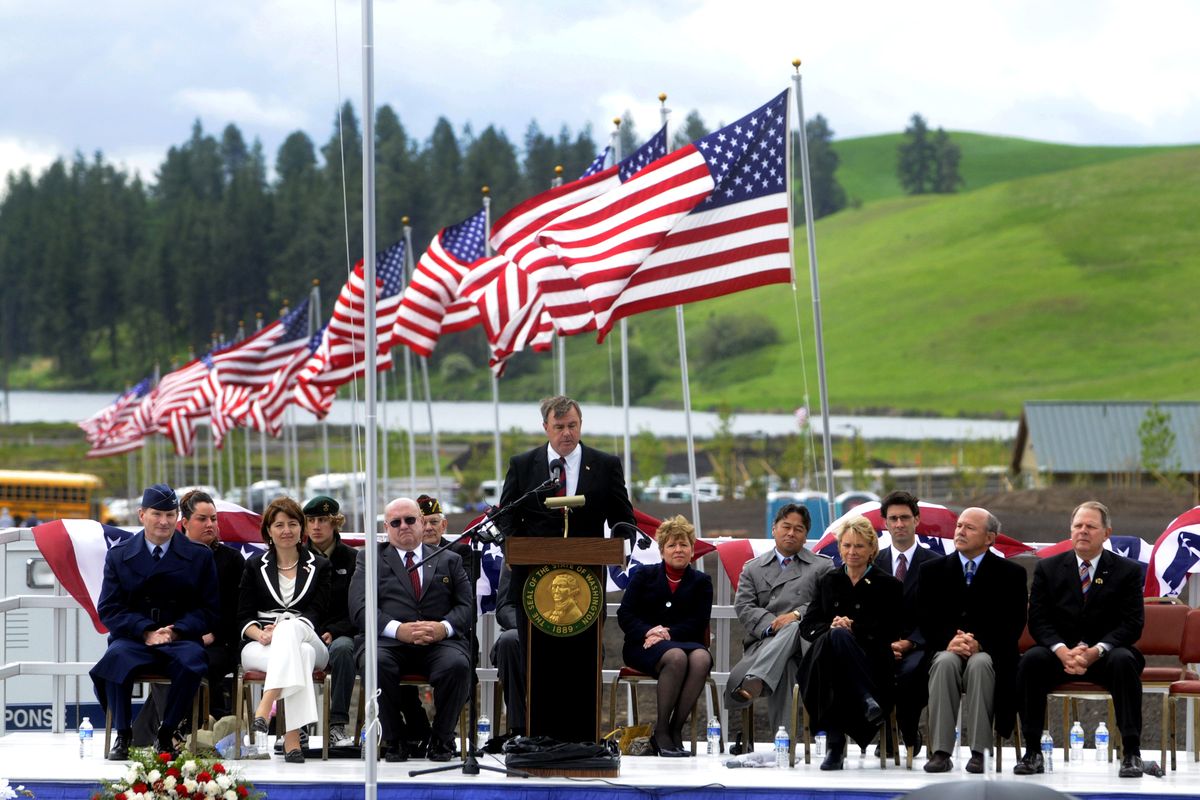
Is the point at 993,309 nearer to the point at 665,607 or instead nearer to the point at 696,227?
the point at 696,227

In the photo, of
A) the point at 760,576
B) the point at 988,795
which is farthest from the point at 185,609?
the point at 988,795

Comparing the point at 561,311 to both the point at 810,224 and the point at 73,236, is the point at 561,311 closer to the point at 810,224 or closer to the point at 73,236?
the point at 810,224

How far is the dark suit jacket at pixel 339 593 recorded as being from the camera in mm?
10305

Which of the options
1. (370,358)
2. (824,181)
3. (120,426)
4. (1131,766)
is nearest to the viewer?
(370,358)

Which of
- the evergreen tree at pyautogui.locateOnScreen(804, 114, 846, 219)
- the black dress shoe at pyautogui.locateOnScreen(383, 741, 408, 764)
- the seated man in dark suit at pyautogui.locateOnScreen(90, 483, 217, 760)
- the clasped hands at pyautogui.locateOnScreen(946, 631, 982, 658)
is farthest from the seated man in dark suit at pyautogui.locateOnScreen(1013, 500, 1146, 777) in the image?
the evergreen tree at pyautogui.locateOnScreen(804, 114, 846, 219)

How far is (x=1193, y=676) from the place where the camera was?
397 inches

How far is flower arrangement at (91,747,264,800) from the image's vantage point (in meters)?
7.78

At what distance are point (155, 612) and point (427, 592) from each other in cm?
164

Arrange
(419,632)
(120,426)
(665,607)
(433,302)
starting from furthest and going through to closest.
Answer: (120,426) → (433,302) → (665,607) → (419,632)

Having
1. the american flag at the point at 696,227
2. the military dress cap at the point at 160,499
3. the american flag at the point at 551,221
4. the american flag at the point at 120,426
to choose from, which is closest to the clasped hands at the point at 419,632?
the military dress cap at the point at 160,499

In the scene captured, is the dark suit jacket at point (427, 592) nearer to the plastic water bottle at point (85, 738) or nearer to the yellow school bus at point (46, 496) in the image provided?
the plastic water bottle at point (85, 738)

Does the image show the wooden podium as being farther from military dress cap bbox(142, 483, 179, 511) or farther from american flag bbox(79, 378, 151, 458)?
american flag bbox(79, 378, 151, 458)

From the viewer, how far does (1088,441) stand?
202 feet

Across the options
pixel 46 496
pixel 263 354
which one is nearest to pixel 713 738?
pixel 263 354
